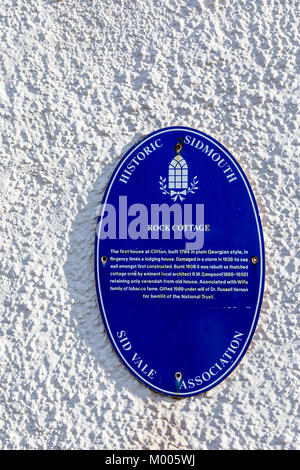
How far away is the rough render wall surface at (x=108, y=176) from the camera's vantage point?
1.75m

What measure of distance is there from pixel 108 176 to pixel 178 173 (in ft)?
0.88

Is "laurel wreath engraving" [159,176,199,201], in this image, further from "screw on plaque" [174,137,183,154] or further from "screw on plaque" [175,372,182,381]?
"screw on plaque" [175,372,182,381]

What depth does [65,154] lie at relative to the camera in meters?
1.89

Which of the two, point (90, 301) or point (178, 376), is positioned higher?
point (90, 301)

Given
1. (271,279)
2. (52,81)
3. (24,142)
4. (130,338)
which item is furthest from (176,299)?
(52,81)

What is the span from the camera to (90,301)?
1843mm

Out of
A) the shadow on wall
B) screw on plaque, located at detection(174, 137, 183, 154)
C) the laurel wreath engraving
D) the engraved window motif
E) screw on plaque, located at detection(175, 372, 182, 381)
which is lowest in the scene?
screw on plaque, located at detection(175, 372, 182, 381)

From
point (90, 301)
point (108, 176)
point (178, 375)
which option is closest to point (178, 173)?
point (108, 176)

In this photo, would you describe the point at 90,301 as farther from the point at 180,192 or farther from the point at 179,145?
the point at 179,145

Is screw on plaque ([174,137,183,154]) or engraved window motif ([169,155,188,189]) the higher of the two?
screw on plaque ([174,137,183,154])

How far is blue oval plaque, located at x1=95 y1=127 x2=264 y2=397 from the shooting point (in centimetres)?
176

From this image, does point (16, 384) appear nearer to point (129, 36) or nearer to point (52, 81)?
point (52, 81)

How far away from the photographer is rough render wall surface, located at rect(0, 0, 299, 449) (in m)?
1.75

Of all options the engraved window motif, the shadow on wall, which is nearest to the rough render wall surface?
the shadow on wall
